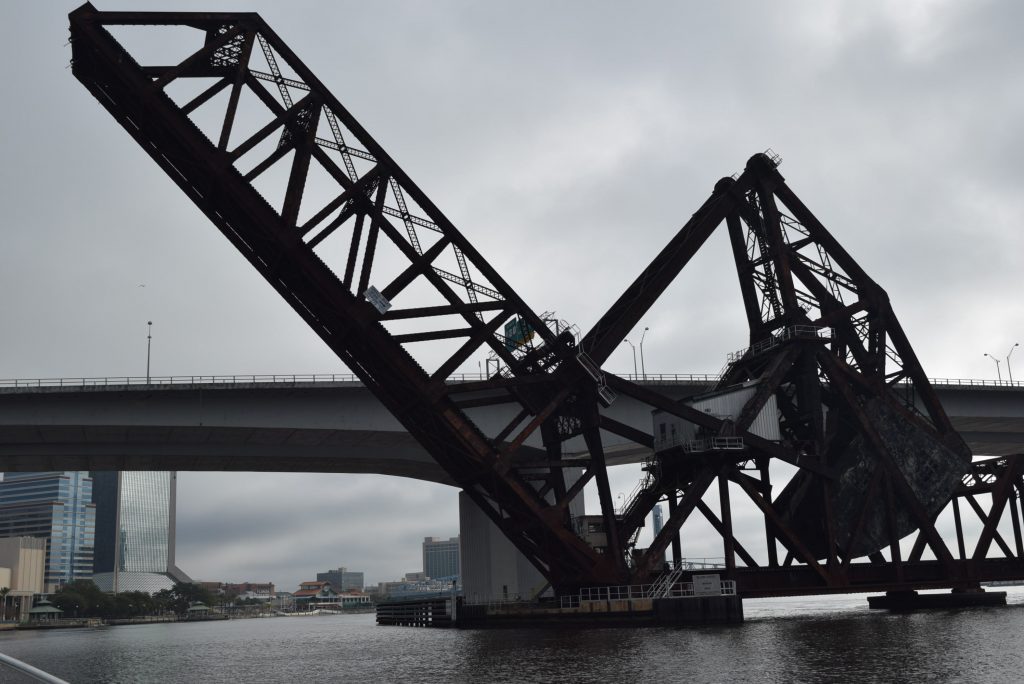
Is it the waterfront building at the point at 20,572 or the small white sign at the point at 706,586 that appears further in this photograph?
the waterfront building at the point at 20,572

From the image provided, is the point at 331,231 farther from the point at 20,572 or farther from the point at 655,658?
the point at 20,572

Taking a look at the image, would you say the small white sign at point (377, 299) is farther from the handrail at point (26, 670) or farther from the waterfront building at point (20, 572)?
the waterfront building at point (20, 572)

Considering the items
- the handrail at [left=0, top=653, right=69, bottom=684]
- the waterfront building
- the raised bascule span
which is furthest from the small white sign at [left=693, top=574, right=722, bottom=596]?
the waterfront building

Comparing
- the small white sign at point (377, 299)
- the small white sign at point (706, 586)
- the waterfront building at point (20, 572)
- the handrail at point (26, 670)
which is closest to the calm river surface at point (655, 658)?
the small white sign at point (706, 586)

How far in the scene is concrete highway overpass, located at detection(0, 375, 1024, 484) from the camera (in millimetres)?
46875

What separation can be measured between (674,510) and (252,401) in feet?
75.3

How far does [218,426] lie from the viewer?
4828cm

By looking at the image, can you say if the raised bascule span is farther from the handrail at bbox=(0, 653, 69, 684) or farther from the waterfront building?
the waterfront building

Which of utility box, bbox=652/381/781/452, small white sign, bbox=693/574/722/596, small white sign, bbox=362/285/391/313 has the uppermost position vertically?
small white sign, bbox=362/285/391/313

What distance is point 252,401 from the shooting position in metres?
48.9

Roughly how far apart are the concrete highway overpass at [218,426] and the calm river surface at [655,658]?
12.4m

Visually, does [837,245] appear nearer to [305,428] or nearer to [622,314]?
[622,314]

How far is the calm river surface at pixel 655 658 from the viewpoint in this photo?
20234 mm

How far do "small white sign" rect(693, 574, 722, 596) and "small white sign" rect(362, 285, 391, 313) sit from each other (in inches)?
655
